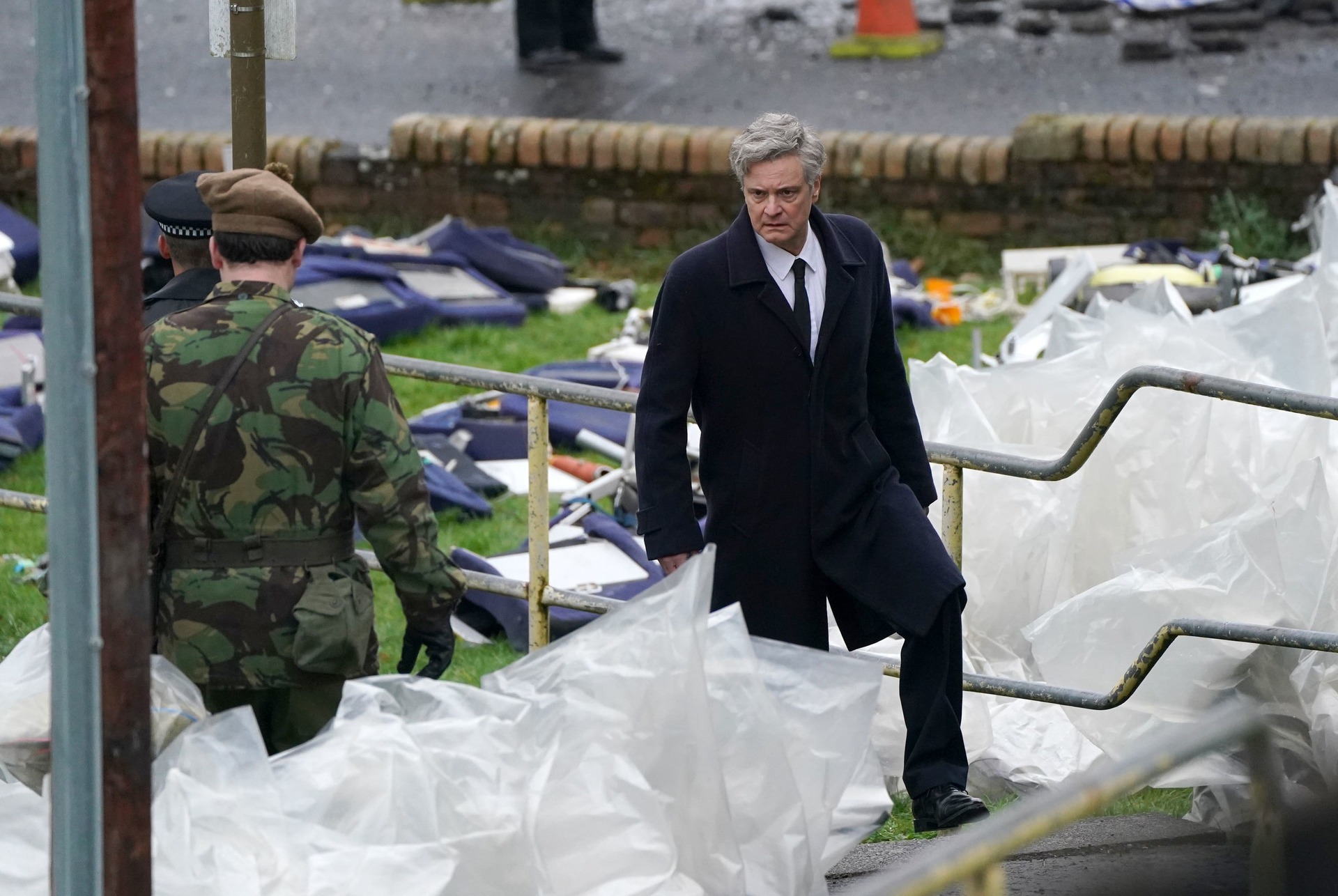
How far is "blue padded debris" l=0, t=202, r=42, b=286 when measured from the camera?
8859mm

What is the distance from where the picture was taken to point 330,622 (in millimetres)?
3020

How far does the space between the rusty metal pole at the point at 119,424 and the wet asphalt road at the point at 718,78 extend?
10.2m

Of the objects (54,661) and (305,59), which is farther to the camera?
(305,59)

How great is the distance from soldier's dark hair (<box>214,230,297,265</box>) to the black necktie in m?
0.95

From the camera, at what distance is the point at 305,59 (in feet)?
49.6

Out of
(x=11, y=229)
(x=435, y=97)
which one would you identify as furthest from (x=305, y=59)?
(x=11, y=229)

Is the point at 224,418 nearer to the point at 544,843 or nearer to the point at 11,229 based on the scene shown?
the point at 544,843

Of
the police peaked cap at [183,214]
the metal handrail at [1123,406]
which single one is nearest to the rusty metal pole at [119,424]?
the police peaked cap at [183,214]

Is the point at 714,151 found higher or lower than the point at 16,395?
higher

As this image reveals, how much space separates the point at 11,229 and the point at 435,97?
4947mm

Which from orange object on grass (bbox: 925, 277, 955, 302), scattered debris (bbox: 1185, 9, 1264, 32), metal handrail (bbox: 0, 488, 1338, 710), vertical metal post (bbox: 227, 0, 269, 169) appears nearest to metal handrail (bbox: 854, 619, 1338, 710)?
metal handrail (bbox: 0, 488, 1338, 710)

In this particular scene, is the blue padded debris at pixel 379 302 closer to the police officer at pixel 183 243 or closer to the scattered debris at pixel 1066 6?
the police officer at pixel 183 243

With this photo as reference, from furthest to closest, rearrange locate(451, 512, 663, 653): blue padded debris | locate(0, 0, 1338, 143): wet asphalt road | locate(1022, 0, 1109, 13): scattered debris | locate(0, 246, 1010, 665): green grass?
locate(1022, 0, 1109, 13): scattered debris → locate(0, 0, 1338, 143): wet asphalt road → locate(0, 246, 1010, 665): green grass → locate(451, 512, 663, 653): blue padded debris

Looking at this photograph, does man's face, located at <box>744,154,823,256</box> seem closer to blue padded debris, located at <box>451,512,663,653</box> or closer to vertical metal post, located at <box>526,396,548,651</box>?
vertical metal post, located at <box>526,396,548,651</box>
